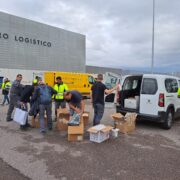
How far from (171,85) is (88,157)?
14.5 ft

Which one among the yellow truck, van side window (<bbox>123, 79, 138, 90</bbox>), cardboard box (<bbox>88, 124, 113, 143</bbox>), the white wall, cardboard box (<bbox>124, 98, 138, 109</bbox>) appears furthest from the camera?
the white wall

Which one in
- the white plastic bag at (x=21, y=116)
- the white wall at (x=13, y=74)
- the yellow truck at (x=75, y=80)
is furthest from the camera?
the white wall at (x=13, y=74)

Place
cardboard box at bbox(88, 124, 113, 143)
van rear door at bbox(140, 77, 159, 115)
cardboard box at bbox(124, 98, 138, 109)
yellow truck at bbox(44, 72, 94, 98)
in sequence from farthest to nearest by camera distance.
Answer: yellow truck at bbox(44, 72, 94, 98)
cardboard box at bbox(124, 98, 138, 109)
van rear door at bbox(140, 77, 159, 115)
cardboard box at bbox(88, 124, 113, 143)

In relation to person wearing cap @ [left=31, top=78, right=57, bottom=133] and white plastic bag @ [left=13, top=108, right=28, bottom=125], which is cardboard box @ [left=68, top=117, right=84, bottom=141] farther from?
white plastic bag @ [left=13, top=108, right=28, bottom=125]

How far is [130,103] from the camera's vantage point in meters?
7.74

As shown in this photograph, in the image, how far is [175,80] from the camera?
816cm

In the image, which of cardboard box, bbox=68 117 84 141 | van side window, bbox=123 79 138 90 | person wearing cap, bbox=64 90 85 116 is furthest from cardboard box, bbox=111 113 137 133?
van side window, bbox=123 79 138 90

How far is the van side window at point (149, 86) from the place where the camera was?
7122 mm

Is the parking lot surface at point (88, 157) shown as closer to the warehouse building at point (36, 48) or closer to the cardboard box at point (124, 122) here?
the cardboard box at point (124, 122)

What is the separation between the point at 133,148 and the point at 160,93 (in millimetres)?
2350

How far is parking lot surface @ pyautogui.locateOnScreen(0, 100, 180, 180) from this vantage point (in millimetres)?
3977

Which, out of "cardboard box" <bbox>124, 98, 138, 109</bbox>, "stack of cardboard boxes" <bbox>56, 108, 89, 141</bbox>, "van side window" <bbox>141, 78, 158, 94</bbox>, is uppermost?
"van side window" <bbox>141, 78, 158, 94</bbox>

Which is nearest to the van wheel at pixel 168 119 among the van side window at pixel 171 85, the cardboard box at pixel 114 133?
the van side window at pixel 171 85

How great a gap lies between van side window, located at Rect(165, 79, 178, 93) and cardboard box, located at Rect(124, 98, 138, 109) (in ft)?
3.78
